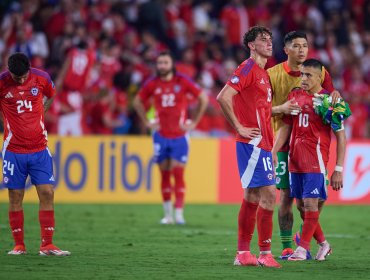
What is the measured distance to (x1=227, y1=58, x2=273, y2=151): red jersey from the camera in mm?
9570

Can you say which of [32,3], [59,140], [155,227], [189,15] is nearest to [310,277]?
[155,227]

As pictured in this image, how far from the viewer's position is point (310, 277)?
8.87m

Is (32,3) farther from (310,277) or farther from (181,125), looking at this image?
(310,277)

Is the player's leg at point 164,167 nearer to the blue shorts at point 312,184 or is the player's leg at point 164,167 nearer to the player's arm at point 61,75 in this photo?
the player's arm at point 61,75

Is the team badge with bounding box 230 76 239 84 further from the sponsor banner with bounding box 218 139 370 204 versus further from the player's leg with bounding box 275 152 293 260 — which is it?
the sponsor banner with bounding box 218 139 370 204

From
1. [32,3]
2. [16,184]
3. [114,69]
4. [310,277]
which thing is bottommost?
[310,277]

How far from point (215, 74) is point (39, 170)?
13.7 metres

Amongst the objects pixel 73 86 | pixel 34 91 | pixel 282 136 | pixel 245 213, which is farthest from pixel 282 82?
pixel 73 86

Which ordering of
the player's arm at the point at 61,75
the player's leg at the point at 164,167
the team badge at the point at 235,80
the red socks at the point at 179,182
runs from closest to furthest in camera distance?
1. the team badge at the point at 235,80
2. the player's leg at the point at 164,167
3. the red socks at the point at 179,182
4. the player's arm at the point at 61,75

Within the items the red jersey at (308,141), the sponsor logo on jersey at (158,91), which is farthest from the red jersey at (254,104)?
the sponsor logo on jersey at (158,91)

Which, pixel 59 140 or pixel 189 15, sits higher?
pixel 189 15

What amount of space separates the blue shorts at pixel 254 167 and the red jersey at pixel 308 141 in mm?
897

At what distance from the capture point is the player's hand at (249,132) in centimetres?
944

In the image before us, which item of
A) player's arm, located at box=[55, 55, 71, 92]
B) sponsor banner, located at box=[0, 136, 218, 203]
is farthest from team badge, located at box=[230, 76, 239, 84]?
player's arm, located at box=[55, 55, 71, 92]
